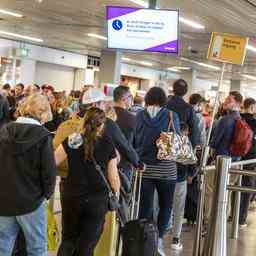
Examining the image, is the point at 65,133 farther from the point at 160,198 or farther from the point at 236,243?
the point at 236,243

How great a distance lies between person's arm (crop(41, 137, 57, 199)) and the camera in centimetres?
327

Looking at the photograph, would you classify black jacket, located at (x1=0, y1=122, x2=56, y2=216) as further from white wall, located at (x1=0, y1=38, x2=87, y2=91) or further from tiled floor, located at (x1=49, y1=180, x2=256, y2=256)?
white wall, located at (x1=0, y1=38, x2=87, y2=91)

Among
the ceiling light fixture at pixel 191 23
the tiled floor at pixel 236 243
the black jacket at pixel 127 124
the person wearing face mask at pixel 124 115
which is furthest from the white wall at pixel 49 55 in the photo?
the black jacket at pixel 127 124

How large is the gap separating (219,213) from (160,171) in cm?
127

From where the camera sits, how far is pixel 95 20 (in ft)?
51.1

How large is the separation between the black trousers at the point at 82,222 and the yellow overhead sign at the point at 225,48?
3225 mm

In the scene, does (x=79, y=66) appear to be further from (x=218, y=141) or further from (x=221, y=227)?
(x=221, y=227)

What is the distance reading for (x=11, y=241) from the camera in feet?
11.3

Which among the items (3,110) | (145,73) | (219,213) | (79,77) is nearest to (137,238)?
(219,213)

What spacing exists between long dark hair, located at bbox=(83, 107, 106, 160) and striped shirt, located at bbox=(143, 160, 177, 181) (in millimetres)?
1240

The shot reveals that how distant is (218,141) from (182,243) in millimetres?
1281

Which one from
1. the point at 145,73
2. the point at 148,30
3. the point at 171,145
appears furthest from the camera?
the point at 145,73

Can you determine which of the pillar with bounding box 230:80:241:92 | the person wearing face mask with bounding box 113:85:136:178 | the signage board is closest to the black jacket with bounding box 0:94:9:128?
the signage board

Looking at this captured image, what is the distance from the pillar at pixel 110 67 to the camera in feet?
73.9
